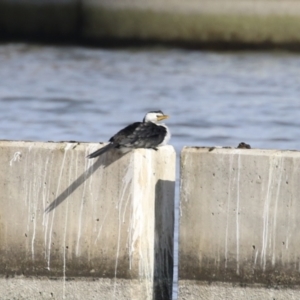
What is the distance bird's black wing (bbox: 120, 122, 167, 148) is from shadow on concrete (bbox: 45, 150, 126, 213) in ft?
0.39

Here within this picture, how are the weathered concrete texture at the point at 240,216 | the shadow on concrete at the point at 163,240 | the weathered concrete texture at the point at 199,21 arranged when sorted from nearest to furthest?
the weathered concrete texture at the point at 240,216 < the shadow on concrete at the point at 163,240 < the weathered concrete texture at the point at 199,21

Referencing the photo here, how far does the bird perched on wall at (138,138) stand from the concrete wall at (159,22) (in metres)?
24.1

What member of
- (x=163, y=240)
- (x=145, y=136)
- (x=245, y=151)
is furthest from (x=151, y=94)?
(x=245, y=151)

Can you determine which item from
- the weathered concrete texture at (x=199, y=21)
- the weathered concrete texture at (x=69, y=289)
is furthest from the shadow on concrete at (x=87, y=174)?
the weathered concrete texture at (x=199, y=21)

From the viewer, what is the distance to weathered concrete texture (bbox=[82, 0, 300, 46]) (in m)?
31.7

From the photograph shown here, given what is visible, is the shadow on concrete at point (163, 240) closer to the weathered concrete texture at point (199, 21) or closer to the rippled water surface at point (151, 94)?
the rippled water surface at point (151, 94)

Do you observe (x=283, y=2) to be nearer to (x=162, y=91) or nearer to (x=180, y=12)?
(x=180, y=12)

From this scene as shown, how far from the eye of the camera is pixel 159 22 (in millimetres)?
32844

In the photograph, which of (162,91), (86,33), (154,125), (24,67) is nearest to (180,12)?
(86,33)

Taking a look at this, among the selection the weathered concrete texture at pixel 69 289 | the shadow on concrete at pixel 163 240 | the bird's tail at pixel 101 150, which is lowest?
the weathered concrete texture at pixel 69 289

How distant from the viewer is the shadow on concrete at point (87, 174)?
747 centimetres

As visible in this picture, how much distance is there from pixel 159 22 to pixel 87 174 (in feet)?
84.2

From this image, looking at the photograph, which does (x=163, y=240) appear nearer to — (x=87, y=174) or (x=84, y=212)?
(x=84, y=212)

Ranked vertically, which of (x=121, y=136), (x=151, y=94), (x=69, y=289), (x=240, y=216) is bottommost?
(x=69, y=289)
